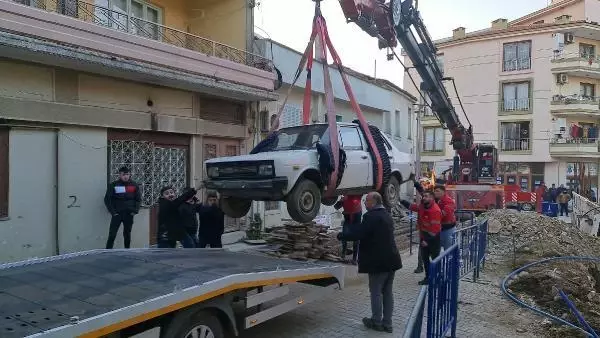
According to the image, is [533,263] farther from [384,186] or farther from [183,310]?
[183,310]

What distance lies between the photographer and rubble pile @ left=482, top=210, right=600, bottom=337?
7.95 m

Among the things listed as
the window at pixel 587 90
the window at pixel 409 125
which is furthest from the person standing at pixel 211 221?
the window at pixel 587 90

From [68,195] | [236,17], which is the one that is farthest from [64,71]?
[236,17]

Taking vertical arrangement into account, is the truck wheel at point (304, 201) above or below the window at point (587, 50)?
below

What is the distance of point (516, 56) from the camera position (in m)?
37.9

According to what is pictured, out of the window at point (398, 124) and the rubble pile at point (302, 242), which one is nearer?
the rubble pile at point (302, 242)

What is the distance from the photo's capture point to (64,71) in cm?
904

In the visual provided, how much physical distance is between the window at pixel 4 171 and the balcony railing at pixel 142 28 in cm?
240

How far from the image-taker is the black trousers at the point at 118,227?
9125 millimetres

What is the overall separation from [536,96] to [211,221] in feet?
115

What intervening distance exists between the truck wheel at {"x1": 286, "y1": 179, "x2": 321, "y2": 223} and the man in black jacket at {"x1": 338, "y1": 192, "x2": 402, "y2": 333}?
32.5 inches

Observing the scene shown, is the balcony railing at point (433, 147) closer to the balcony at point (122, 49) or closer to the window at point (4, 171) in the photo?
the balcony at point (122, 49)

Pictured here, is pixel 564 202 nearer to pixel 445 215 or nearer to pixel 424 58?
pixel 424 58

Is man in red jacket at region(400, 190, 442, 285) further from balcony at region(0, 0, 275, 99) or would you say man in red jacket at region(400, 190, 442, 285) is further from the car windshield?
balcony at region(0, 0, 275, 99)
